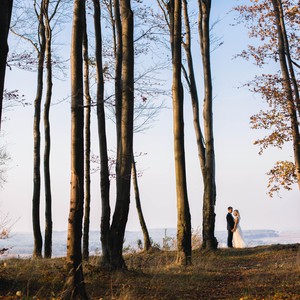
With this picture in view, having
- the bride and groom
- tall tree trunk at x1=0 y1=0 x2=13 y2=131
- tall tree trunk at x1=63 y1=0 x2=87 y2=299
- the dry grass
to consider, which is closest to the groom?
the bride and groom

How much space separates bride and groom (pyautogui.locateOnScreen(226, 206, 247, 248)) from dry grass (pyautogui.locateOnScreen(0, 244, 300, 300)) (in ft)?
22.0

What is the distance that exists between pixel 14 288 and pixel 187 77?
15175mm

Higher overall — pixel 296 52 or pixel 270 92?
pixel 296 52

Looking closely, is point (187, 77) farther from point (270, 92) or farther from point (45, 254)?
point (45, 254)

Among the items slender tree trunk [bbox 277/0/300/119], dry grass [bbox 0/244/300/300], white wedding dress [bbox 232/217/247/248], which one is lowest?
dry grass [bbox 0/244/300/300]

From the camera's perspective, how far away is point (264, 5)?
21.0 metres

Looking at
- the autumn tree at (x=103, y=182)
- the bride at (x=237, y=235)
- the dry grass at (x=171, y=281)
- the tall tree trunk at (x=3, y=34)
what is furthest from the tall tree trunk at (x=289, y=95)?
the tall tree trunk at (x=3, y=34)

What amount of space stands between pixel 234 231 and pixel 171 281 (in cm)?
1220

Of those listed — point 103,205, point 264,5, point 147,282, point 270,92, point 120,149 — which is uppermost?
→ point 264,5

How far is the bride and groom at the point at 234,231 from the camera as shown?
74.3 feet

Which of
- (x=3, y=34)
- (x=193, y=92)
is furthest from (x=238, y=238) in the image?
(x=3, y=34)

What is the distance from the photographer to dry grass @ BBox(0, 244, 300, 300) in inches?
348

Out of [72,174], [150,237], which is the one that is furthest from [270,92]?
[72,174]

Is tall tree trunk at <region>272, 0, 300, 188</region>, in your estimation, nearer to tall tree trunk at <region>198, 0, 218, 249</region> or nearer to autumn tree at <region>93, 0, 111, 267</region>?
tall tree trunk at <region>198, 0, 218, 249</region>
